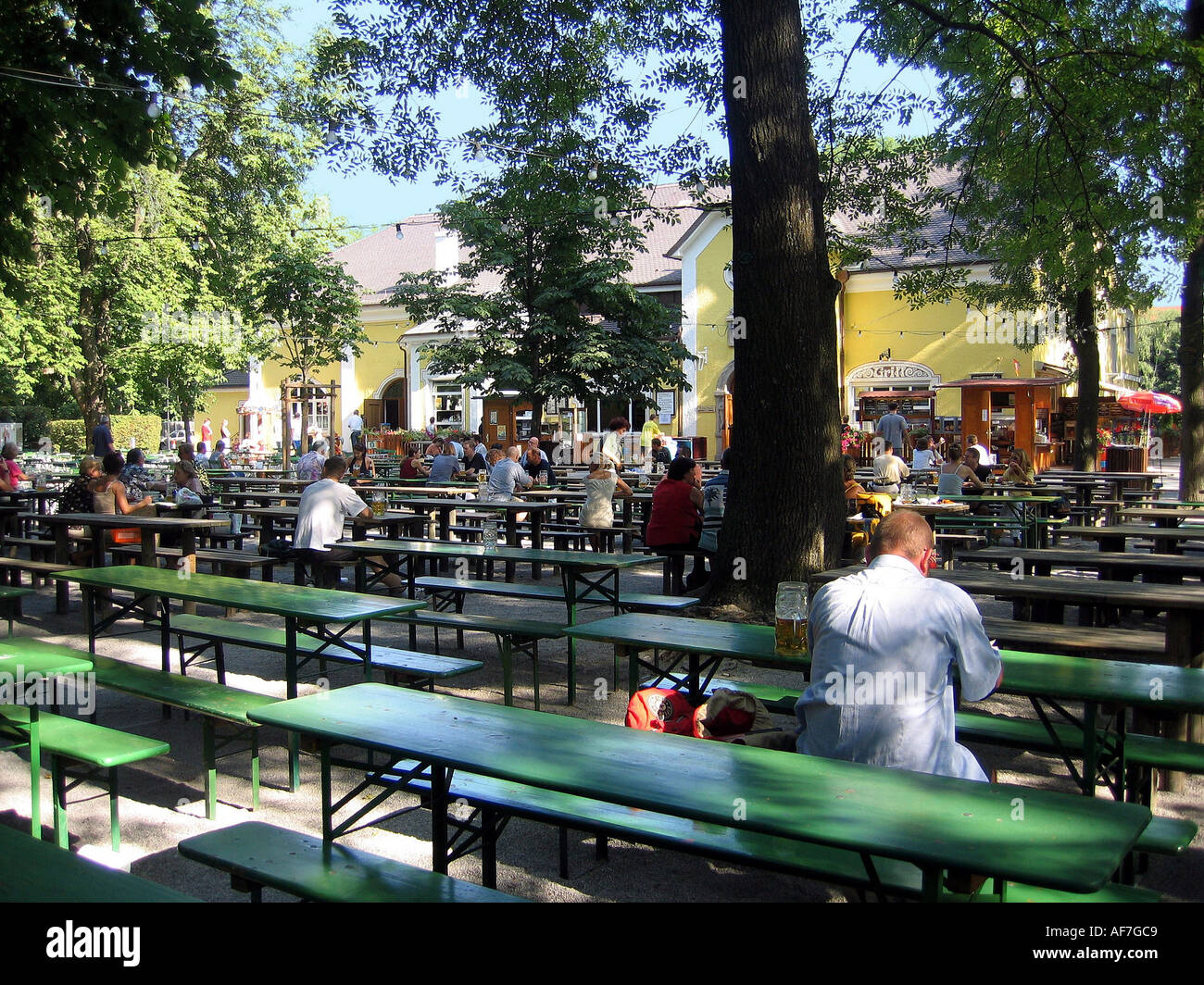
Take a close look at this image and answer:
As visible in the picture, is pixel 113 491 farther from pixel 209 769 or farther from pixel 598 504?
pixel 209 769

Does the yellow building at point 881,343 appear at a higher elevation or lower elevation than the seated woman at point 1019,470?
higher

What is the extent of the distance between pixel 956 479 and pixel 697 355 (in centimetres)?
2196

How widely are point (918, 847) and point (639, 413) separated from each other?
112ft

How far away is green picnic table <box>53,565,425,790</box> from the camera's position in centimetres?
500

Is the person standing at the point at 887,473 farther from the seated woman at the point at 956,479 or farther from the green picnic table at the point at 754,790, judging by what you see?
the green picnic table at the point at 754,790

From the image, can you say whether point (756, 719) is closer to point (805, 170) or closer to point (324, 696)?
point (324, 696)

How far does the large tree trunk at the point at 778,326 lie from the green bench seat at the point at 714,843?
4.35 meters

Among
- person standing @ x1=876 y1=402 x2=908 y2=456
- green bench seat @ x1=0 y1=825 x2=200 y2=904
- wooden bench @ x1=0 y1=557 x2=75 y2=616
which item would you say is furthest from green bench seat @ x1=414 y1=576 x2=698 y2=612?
person standing @ x1=876 y1=402 x2=908 y2=456

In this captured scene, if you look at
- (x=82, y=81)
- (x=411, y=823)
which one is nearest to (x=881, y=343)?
(x=82, y=81)


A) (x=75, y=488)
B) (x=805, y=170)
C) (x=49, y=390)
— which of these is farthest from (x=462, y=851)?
(x=49, y=390)

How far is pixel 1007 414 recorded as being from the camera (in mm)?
27531

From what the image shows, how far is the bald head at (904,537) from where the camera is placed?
10.4 feet

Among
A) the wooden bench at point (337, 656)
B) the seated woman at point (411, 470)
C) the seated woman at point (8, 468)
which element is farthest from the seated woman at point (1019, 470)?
the seated woman at point (8, 468)

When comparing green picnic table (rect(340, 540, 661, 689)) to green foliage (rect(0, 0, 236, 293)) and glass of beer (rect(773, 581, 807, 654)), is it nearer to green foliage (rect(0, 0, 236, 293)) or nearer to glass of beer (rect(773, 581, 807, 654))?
glass of beer (rect(773, 581, 807, 654))
